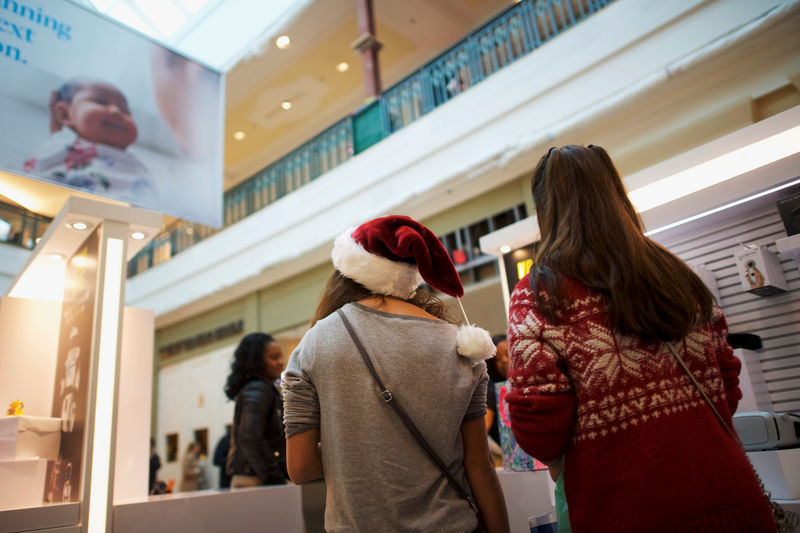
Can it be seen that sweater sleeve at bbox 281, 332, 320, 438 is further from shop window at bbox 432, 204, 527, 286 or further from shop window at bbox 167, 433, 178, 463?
shop window at bbox 167, 433, 178, 463

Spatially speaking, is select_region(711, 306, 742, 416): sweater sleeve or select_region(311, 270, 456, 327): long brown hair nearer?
select_region(711, 306, 742, 416): sweater sleeve

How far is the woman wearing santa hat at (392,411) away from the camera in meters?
1.23

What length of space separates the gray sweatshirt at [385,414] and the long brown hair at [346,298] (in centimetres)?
11

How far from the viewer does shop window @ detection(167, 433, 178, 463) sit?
10219 millimetres

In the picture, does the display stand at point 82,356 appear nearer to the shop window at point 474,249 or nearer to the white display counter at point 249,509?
the white display counter at point 249,509

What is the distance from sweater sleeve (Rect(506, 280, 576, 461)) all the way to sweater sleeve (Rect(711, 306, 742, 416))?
1.18 feet

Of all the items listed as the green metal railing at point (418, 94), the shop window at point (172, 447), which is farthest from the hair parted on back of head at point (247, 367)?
the shop window at point (172, 447)

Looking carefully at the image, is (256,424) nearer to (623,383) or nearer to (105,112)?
(623,383)

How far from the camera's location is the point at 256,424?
2.94 m

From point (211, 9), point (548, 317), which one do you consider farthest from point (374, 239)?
point (211, 9)

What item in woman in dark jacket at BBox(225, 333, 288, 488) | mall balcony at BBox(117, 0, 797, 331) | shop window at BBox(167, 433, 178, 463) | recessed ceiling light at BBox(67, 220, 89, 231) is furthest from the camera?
shop window at BBox(167, 433, 178, 463)

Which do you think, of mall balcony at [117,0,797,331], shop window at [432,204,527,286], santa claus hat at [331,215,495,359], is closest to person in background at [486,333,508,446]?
santa claus hat at [331,215,495,359]

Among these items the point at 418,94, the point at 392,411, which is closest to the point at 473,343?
the point at 392,411

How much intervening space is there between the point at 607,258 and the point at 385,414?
0.57 m
